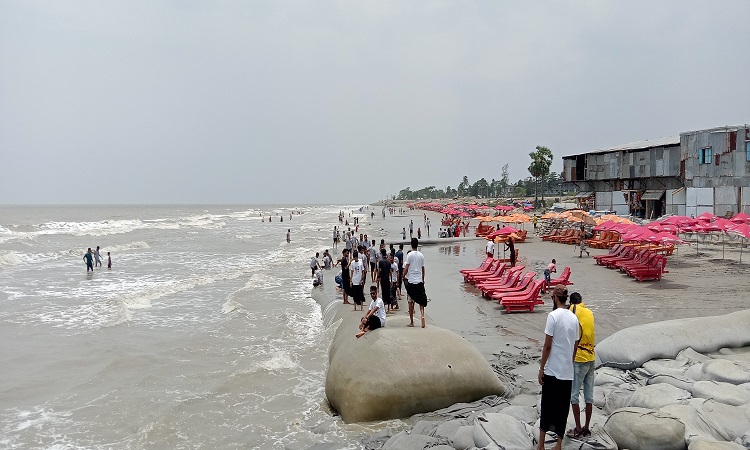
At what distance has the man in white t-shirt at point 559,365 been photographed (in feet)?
17.0

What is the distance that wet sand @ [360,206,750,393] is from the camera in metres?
11.4

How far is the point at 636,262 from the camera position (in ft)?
65.4

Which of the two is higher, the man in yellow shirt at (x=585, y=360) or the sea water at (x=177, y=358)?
the man in yellow shirt at (x=585, y=360)

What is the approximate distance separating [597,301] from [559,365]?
11.3 m

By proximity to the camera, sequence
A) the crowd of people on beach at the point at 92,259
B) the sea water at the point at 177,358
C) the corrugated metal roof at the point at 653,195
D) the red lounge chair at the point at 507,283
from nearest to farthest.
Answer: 1. the sea water at the point at 177,358
2. the red lounge chair at the point at 507,283
3. the crowd of people on beach at the point at 92,259
4. the corrugated metal roof at the point at 653,195

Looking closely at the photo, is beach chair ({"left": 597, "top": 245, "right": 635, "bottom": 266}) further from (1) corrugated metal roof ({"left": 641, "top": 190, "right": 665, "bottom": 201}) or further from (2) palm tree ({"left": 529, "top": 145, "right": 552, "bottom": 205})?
(2) palm tree ({"left": 529, "top": 145, "right": 552, "bottom": 205})

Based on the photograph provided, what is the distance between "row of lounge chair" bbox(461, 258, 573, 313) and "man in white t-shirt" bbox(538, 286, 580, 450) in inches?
371

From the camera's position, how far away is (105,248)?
43219 millimetres

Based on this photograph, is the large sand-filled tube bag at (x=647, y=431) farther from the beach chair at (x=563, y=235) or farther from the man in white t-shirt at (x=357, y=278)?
the beach chair at (x=563, y=235)

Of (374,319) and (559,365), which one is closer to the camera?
(559,365)

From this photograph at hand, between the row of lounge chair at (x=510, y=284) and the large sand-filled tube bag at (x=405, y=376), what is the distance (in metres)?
6.46

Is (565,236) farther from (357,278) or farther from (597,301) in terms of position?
(357,278)

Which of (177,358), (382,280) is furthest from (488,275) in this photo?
(177,358)

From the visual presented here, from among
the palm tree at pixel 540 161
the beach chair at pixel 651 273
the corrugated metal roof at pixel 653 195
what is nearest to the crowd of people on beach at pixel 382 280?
the beach chair at pixel 651 273
